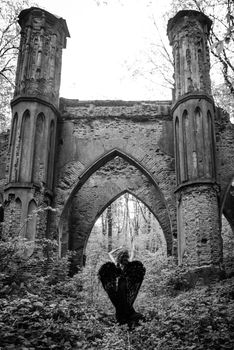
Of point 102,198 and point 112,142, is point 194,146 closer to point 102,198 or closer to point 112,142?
point 112,142

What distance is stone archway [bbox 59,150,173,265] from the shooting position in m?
13.0

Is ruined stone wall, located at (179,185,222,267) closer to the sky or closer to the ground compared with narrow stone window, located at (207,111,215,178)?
closer to the ground

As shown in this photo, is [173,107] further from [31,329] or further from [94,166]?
[31,329]

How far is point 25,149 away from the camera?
33.5ft

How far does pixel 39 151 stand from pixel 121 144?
2.26 metres

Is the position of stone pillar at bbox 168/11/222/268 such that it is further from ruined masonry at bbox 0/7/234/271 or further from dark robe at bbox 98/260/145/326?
dark robe at bbox 98/260/145/326

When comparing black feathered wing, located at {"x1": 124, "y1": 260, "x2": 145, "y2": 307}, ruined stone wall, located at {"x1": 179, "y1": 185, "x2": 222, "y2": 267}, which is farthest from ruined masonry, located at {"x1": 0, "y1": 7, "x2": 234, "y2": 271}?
black feathered wing, located at {"x1": 124, "y1": 260, "x2": 145, "y2": 307}

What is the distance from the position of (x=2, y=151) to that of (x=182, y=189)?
5092 mm

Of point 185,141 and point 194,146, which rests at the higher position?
point 185,141

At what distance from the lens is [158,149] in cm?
1123

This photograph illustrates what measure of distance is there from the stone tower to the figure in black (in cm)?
282

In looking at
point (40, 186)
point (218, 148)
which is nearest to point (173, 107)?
point (218, 148)

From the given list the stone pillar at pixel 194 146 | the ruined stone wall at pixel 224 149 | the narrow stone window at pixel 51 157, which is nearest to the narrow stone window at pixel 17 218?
the narrow stone window at pixel 51 157

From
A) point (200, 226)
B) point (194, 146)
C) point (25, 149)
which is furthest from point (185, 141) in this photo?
point (25, 149)
